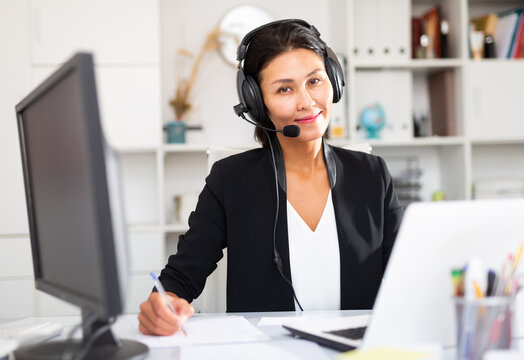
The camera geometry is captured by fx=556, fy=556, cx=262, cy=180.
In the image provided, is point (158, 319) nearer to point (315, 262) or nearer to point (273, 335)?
point (273, 335)

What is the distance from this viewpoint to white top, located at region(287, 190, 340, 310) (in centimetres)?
137

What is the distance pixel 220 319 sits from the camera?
1.11 meters

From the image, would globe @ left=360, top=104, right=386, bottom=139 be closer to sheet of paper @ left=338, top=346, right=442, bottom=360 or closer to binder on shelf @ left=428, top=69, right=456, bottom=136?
binder on shelf @ left=428, top=69, right=456, bottom=136

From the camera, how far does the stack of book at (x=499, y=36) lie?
2910 mm

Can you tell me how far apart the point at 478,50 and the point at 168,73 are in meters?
1.66

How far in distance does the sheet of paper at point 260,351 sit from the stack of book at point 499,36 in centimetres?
250

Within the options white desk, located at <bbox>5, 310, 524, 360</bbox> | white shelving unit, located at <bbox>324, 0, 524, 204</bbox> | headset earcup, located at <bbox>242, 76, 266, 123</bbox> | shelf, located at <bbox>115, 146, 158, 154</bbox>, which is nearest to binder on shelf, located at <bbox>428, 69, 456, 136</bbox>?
white shelving unit, located at <bbox>324, 0, 524, 204</bbox>

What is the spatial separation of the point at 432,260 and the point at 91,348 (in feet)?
1.64

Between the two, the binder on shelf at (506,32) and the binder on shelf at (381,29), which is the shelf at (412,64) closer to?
the binder on shelf at (381,29)

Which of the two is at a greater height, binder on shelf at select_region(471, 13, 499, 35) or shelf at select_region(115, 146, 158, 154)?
binder on shelf at select_region(471, 13, 499, 35)

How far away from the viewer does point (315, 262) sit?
1.38 m

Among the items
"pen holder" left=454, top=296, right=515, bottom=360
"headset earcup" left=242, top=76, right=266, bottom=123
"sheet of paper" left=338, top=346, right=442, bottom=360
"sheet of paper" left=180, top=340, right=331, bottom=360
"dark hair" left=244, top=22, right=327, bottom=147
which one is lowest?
"sheet of paper" left=180, top=340, right=331, bottom=360

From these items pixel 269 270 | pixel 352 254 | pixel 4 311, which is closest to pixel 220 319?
pixel 269 270

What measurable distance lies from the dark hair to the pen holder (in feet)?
3.11
